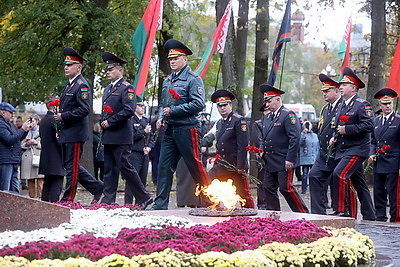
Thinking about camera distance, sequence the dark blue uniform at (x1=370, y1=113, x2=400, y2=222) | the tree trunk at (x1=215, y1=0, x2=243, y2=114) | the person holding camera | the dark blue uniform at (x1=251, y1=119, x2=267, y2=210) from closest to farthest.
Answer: the dark blue uniform at (x1=370, y1=113, x2=400, y2=222), the dark blue uniform at (x1=251, y1=119, x2=267, y2=210), the tree trunk at (x1=215, y1=0, x2=243, y2=114), the person holding camera

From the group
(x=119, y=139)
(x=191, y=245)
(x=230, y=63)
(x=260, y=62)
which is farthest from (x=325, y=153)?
(x=260, y=62)

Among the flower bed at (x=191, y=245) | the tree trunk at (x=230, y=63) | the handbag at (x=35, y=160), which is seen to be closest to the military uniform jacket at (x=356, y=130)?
the flower bed at (x=191, y=245)

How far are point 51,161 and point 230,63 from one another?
9.27 meters

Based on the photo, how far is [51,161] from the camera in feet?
46.9

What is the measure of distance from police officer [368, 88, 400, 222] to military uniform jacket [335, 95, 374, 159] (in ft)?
4.58

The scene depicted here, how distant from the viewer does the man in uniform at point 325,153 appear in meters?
13.4

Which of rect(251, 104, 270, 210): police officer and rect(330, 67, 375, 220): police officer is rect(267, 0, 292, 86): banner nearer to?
rect(251, 104, 270, 210): police officer

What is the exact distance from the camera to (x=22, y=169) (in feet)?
62.7

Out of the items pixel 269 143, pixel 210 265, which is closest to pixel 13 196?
pixel 210 265

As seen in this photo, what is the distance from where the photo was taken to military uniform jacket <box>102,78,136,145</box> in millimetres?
13554

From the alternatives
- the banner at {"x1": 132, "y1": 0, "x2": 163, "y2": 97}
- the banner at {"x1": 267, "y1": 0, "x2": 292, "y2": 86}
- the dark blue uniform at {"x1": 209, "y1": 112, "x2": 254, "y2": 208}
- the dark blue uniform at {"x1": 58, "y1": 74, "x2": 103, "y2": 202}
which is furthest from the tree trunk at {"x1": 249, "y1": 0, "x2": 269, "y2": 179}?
the dark blue uniform at {"x1": 58, "y1": 74, "x2": 103, "y2": 202}

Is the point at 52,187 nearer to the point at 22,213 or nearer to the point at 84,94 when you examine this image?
the point at 84,94

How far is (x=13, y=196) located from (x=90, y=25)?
16525mm

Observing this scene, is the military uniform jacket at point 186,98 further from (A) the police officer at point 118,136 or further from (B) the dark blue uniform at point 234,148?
(B) the dark blue uniform at point 234,148
